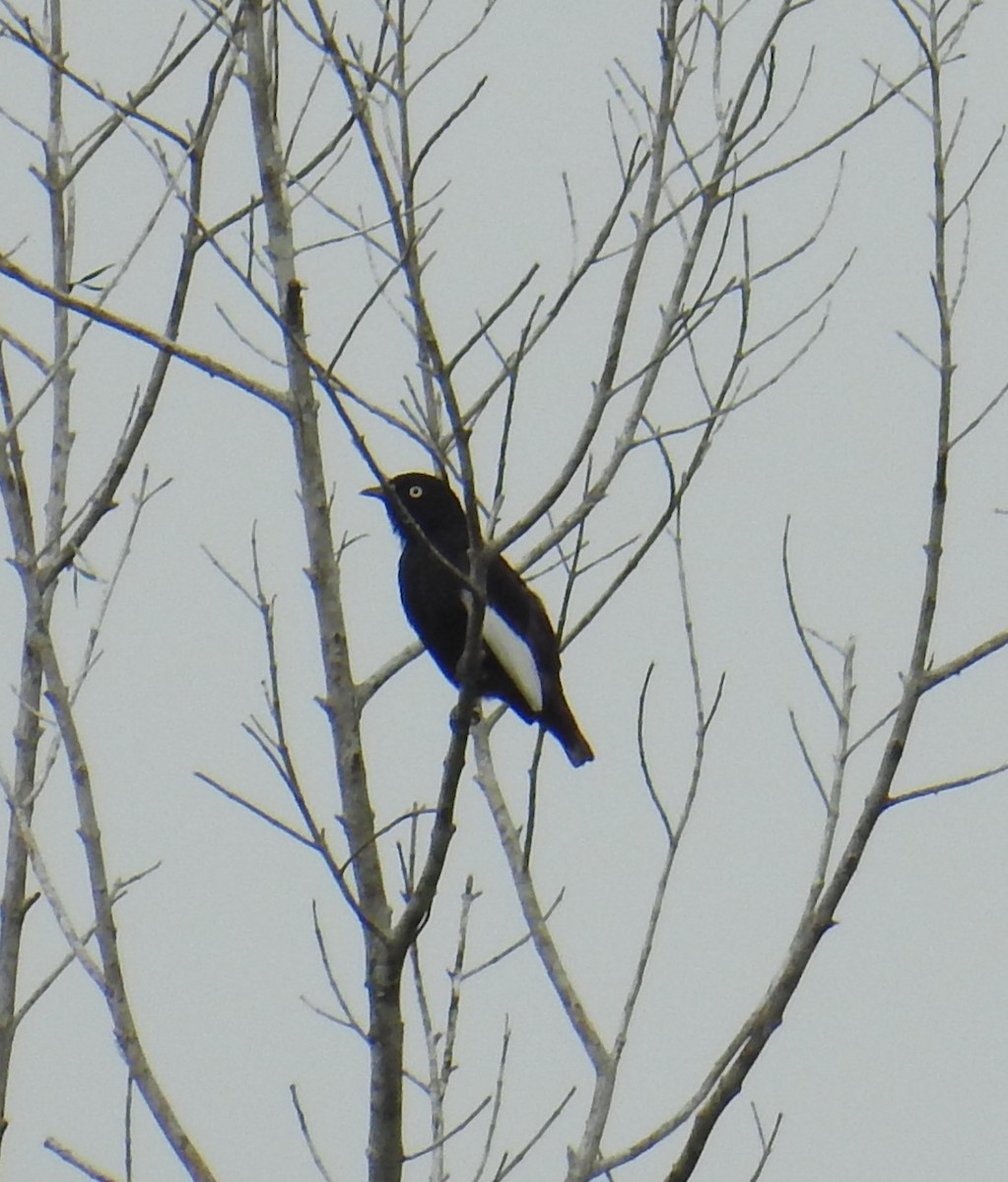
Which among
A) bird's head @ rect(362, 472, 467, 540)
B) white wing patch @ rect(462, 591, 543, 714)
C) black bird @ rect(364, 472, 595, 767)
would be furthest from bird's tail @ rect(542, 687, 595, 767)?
bird's head @ rect(362, 472, 467, 540)

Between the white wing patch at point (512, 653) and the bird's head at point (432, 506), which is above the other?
the bird's head at point (432, 506)

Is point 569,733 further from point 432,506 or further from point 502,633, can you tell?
point 432,506

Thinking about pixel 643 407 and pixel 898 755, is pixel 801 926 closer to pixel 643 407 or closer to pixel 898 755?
pixel 898 755

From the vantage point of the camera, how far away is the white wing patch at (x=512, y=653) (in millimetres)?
4762

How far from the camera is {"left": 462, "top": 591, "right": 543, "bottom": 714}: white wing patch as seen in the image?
15.6 feet

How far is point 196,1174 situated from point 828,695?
137cm

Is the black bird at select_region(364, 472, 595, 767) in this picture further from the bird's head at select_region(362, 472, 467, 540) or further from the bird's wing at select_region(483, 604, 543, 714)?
the bird's head at select_region(362, 472, 467, 540)

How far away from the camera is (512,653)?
15.8ft

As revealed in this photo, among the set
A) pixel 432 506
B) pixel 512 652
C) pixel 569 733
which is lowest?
pixel 569 733

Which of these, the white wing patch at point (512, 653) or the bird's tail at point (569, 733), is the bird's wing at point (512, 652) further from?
the bird's tail at point (569, 733)

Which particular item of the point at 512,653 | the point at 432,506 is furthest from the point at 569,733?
the point at 432,506

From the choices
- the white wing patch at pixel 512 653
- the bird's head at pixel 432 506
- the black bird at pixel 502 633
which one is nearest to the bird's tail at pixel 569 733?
the black bird at pixel 502 633

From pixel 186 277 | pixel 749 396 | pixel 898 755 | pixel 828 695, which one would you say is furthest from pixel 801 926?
pixel 186 277

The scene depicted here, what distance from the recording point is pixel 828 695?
338cm
